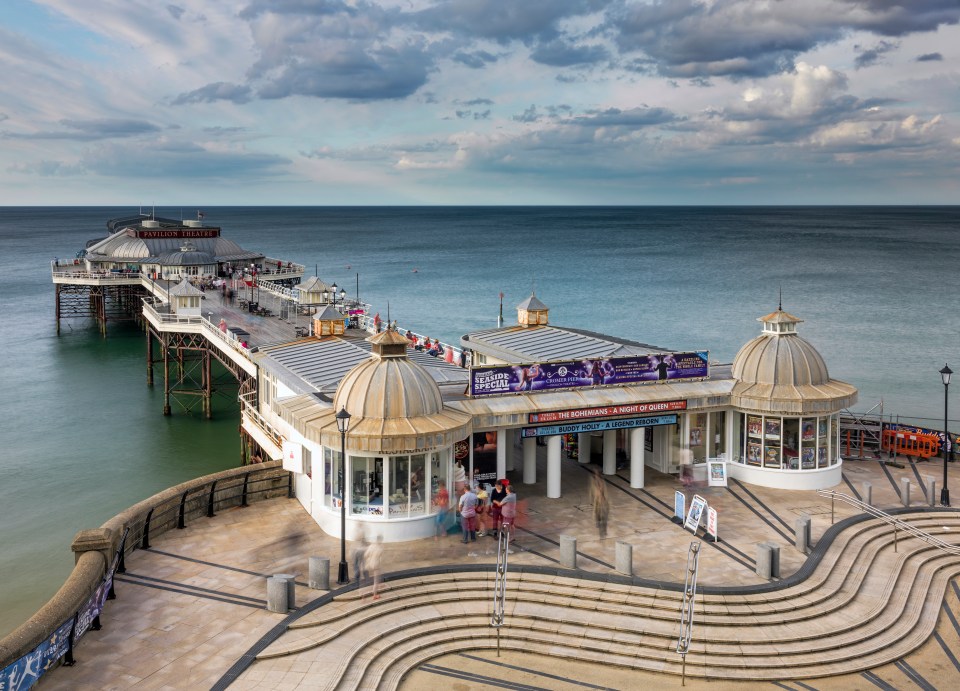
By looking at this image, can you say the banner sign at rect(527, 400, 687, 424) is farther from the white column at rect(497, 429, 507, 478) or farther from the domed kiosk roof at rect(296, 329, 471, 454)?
the domed kiosk roof at rect(296, 329, 471, 454)

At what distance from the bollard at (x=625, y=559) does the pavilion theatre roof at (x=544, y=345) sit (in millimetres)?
10996

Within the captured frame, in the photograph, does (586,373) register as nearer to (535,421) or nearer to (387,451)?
(535,421)

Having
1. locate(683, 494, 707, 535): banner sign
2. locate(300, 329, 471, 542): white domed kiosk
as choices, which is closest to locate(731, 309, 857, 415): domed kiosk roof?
locate(683, 494, 707, 535): banner sign

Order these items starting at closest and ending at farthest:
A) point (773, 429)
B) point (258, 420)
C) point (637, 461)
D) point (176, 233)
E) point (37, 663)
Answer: point (37, 663) → point (637, 461) → point (773, 429) → point (258, 420) → point (176, 233)

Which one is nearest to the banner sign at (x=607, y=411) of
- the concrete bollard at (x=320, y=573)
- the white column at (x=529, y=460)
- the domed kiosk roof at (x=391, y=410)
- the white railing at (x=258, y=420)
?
the white column at (x=529, y=460)

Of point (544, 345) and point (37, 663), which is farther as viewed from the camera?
point (544, 345)

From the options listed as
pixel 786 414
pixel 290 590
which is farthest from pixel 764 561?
pixel 290 590

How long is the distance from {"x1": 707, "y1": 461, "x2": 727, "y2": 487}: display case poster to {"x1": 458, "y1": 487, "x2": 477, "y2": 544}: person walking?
8.30m

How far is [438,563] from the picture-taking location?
66.6ft

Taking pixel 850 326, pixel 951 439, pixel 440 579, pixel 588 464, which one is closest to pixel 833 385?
pixel 951 439

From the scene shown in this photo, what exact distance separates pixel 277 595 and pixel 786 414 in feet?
51.8

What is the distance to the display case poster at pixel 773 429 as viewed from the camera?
88.6 ft

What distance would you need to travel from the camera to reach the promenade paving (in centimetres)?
1649

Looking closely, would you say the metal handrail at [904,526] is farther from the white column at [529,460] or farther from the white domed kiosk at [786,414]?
the white column at [529,460]
